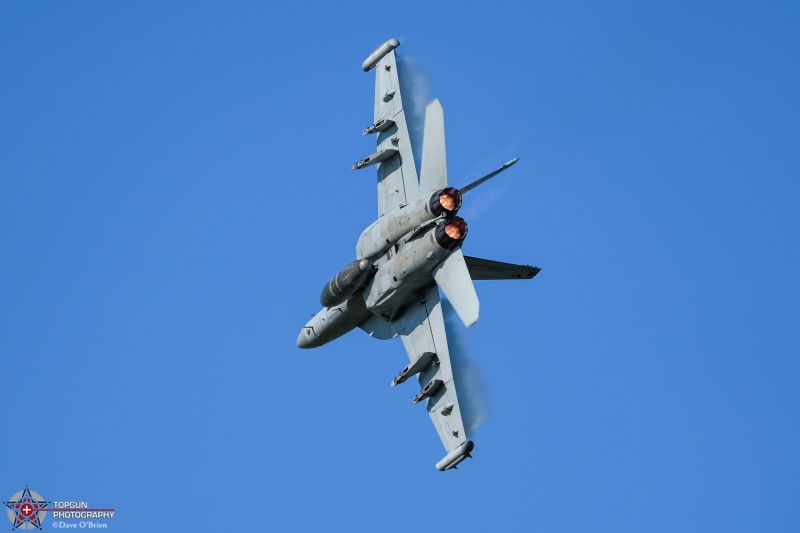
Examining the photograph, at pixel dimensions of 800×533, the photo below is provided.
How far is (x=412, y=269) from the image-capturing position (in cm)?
2405

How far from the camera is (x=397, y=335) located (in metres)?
25.9

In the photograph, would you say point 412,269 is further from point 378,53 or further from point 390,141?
point 378,53

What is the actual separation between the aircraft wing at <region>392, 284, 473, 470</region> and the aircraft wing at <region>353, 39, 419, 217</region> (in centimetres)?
210

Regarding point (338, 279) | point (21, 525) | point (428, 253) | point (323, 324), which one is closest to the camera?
point (428, 253)

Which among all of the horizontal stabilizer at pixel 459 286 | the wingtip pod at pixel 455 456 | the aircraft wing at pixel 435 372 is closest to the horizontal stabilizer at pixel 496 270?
the aircraft wing at pixel 435 372

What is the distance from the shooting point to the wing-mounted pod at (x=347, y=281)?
24906mm

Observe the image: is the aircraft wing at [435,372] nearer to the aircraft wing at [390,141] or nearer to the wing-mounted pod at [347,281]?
the wing-mounted pod at [347,281]

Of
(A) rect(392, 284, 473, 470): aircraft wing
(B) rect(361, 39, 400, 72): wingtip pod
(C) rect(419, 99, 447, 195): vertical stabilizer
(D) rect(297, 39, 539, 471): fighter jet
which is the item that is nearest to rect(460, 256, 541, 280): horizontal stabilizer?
(D) rect(297, 39, 539, 471): fighter jet

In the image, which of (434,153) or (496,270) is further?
(496,270)

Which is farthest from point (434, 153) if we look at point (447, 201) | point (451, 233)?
point (451, 233)

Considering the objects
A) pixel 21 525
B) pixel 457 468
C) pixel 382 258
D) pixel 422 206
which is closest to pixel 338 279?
pixel 382 258

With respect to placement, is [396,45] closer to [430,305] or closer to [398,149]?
[398,149]

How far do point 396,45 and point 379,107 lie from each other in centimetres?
138

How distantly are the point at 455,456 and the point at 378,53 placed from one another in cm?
854
